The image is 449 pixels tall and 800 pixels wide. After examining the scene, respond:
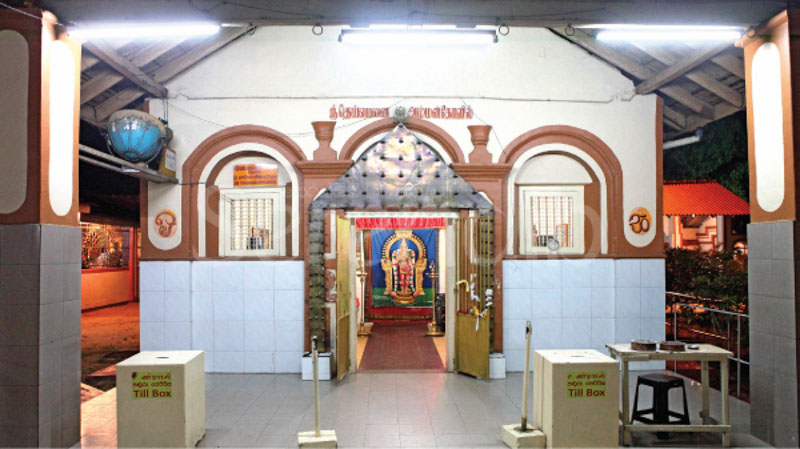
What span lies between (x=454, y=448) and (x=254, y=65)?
235 inches

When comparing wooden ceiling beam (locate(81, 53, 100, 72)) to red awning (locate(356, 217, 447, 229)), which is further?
red awning (locate(356, 217, 447, 229))

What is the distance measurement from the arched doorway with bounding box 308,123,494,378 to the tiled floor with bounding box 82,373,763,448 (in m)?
0.74

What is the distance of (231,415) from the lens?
5977 millimetres

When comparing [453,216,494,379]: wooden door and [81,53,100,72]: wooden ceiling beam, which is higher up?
[81,53,100,72]: wooden ceiling beam

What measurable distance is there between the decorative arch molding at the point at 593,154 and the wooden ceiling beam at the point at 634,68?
1072 millimetres

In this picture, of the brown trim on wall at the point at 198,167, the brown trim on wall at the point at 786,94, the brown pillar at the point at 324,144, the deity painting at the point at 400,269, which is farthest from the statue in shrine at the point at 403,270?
the brown trim on wall at the point at 786,94

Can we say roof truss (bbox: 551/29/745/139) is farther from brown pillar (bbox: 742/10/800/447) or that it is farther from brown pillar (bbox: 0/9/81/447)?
brown pillar (bbox: 0/9/81/447)

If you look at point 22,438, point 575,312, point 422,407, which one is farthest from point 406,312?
point 22,438

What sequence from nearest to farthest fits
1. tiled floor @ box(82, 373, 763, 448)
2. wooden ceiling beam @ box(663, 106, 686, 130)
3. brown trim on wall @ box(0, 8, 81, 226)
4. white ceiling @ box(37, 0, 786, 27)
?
brown trim on wall @ box(0, 8, 81, 226) → white ceiling @ box(37, 0, 786, 27) → tiled floor @ box(82, 373, 763, 448) → wooden ceiling beam @ box(663, 106, 686, 130)

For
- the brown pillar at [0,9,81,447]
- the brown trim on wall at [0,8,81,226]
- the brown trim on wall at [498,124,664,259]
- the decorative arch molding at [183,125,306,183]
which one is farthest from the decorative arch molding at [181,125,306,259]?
the brown trim on wall at [498,124,664,259]

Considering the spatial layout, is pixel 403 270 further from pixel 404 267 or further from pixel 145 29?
pixel 145 29

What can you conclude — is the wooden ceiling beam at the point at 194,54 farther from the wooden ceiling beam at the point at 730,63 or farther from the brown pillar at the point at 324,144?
the wooden ceiling beam at the point at 730,63

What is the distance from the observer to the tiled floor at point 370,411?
5.20 m

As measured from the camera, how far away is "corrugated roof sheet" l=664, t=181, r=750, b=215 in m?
10.1
